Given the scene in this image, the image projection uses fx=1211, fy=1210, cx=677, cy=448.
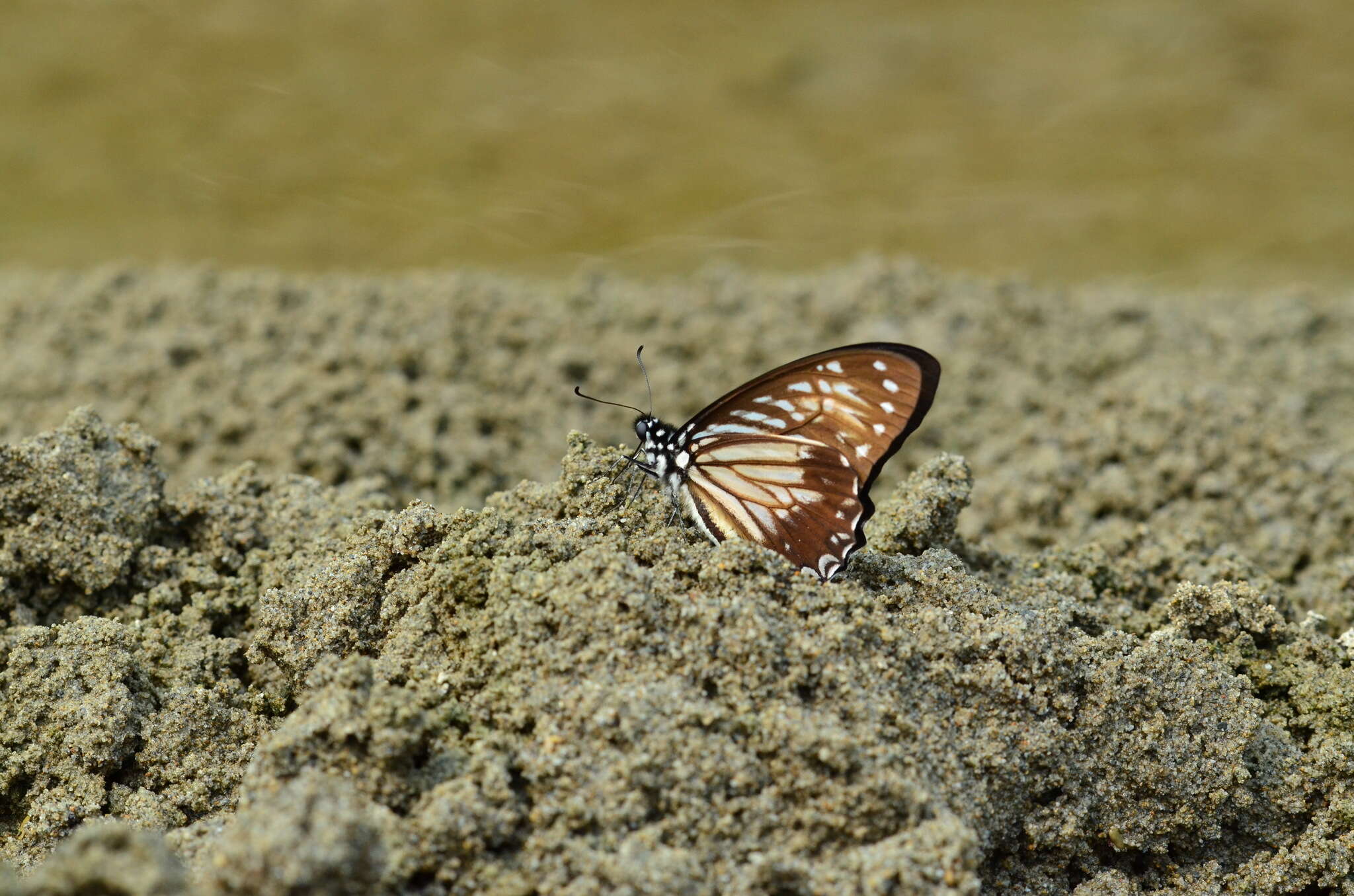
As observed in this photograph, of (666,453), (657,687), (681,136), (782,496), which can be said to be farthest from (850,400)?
(681,136)

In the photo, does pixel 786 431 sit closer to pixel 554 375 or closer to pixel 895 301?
pixel 554 375

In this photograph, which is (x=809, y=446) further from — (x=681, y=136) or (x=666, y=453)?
(x=681, y=136)

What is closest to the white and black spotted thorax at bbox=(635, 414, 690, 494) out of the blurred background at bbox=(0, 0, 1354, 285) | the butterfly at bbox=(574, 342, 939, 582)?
the butterfly at bbox=(574, 342, 939, 582)

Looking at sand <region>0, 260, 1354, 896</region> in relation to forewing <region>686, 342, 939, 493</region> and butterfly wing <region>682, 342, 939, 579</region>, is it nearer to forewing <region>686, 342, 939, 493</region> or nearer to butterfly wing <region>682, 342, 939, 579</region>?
butterfly wing <region>682, 342, 939, 579</region>

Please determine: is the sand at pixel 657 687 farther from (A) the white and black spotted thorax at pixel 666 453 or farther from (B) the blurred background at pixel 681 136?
(B) the blurred background at pixel 681 136

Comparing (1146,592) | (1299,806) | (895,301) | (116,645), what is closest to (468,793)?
(116,645)

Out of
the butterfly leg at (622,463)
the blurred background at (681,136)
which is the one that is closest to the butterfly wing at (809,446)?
the butterfly leg at (622,463)
